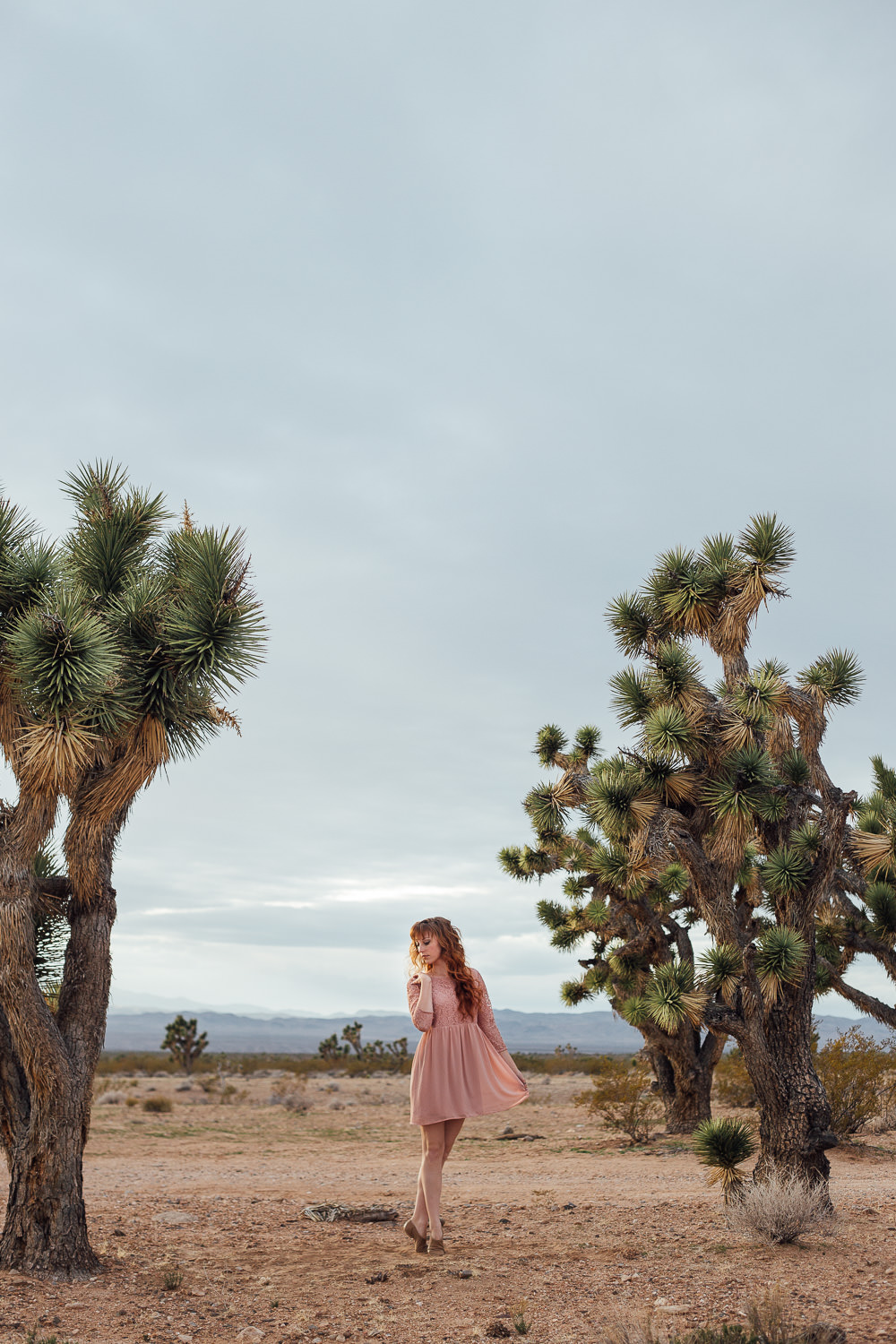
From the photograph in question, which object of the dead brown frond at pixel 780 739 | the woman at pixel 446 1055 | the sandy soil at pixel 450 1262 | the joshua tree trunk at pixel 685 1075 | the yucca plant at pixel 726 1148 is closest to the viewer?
the sandy soil at pixel 450 1262

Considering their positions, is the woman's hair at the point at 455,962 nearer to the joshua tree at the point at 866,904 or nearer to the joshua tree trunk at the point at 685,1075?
the joshua tree at the point at 866,904

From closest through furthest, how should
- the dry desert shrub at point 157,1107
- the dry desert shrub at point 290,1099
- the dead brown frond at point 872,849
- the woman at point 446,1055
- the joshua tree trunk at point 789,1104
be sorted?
1. the woman at point 446,1055
2. the joshua tree trunk at point 789,1104
3. the dead brown frond at point 872,849
4. the dry desert shrub at point 157,1107
5. the dry desert shrub at point 290,1099

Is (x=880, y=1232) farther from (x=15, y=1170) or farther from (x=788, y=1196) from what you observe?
(x=15, y=1170)

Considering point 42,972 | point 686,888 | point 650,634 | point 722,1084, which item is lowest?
point 722,1084

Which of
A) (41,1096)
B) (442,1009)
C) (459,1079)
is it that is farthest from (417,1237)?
(41,1096)

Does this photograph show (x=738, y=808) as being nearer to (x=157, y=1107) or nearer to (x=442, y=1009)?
(x=442, y=1009)

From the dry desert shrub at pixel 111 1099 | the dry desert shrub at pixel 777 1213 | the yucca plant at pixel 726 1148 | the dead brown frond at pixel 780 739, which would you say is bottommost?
the dry desert shrub at pixel 111 1099

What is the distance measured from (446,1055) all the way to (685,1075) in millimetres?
11983

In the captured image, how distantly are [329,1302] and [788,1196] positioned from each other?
3254mm

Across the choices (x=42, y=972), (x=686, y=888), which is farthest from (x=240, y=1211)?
(x=686, y=888)

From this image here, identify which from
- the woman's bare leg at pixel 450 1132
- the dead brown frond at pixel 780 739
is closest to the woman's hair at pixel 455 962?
the woman's bare leg at pixel 450 1132

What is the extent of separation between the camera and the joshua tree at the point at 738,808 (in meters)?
8.62

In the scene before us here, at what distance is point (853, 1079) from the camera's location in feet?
51.8

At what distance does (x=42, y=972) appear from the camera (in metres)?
8.16
